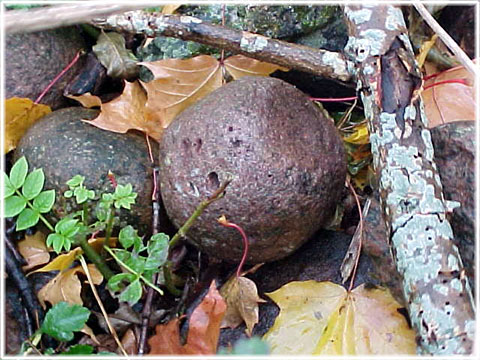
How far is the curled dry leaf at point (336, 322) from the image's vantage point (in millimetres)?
1490

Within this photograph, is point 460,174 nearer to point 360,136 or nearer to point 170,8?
point 360,136

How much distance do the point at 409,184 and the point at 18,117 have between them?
121cm

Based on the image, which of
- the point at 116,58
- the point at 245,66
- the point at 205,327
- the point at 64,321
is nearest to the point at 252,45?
the point at 245,66

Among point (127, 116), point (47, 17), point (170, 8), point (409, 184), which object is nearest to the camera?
point (47, 17)

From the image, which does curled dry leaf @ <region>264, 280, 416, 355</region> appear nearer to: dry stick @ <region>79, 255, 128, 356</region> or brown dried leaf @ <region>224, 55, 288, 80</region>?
dry stick @ <region>79, 255, 128, 356</region>

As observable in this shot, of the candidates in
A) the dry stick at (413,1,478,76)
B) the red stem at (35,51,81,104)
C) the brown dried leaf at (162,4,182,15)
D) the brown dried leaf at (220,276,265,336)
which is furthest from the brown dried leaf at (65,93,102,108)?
the dry stick at (413,1,478,76)

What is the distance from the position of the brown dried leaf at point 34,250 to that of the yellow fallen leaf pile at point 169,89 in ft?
1.28

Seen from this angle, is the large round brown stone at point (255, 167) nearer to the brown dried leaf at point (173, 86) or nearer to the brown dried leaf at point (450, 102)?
the brown dried leaf at point (173, 86)

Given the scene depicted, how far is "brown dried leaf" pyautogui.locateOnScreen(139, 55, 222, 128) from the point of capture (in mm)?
1937

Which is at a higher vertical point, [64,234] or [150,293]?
[64,234]

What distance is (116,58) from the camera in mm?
2137

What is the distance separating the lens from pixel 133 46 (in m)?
2.24

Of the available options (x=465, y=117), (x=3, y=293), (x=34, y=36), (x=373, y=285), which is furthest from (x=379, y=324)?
(x=34, y=36)

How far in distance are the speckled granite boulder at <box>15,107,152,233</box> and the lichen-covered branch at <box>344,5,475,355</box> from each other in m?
0.68
